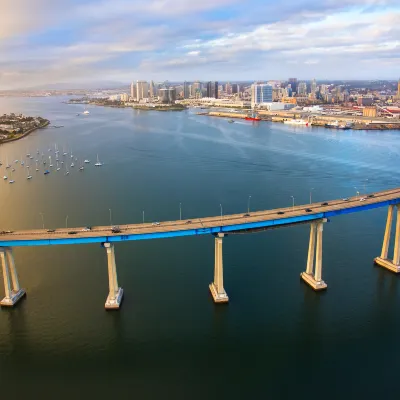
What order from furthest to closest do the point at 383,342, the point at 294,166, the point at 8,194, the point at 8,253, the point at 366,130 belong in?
the point at 366,130 < the point at 294,166 < the point at 8,194 < the point at 8,253 < the point at 383,342

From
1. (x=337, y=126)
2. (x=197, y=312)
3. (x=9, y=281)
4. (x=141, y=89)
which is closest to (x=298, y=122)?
(x=337, y=126)

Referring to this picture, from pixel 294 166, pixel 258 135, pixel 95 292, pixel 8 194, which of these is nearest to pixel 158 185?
pixel 8 194

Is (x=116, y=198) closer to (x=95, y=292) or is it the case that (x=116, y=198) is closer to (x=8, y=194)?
(x=8, y=194)

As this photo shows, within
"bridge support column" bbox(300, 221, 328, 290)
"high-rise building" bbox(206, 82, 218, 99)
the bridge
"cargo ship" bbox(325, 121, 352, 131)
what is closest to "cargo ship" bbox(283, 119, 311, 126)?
"cargo ship" bbox(325, 121, 352, 131)

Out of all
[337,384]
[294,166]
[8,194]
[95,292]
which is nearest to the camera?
[337,384]

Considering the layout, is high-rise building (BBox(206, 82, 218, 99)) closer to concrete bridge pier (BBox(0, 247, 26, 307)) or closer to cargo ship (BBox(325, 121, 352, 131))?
cargo ship (BBox(325, 121, 352, 131))

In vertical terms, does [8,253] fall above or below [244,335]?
above

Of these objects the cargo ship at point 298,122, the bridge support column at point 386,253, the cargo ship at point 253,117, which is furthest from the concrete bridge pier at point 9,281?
the cargo ship at point 253,117
